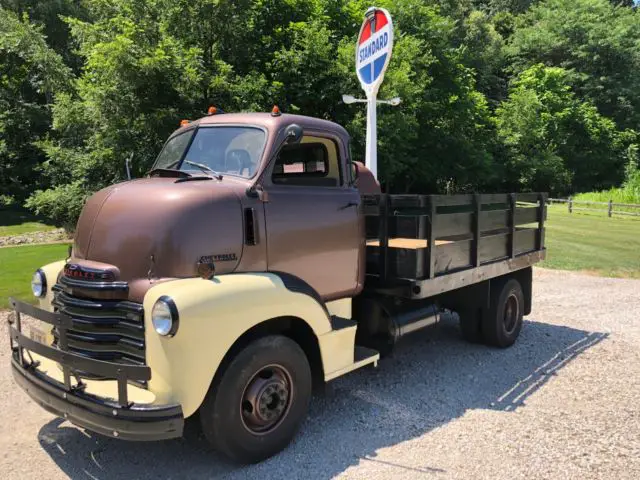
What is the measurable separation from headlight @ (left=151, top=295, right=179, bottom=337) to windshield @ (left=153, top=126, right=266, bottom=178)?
49.8 inches

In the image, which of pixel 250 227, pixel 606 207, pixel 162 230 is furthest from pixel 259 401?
pixel 606 207

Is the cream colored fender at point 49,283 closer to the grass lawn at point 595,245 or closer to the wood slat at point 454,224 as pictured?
the wood slat at point 454,224

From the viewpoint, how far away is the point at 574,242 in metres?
16.8

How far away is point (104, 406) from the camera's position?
9.86 ft

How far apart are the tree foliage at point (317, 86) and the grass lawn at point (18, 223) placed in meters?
1.37

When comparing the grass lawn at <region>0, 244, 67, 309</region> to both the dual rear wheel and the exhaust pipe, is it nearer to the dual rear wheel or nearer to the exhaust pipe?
the exhaust pipe

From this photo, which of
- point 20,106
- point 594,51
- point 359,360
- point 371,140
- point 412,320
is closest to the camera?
point 359,360

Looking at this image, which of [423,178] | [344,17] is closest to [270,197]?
[344,17]

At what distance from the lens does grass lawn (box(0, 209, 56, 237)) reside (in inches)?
867

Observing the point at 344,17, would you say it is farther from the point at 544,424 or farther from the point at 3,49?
the point at 544,424

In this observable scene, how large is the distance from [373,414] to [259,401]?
1259 mm

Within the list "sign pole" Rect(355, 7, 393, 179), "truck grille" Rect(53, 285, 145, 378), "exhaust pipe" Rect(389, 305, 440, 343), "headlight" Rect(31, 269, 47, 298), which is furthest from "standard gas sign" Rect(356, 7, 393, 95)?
"truck grille" Rect(53, 285, 145, 378)

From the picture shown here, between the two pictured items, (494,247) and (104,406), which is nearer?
(104,406)

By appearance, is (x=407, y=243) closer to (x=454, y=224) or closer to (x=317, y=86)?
(x=454, y=224)
